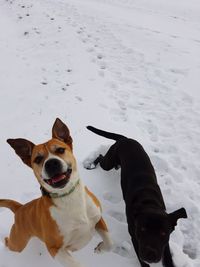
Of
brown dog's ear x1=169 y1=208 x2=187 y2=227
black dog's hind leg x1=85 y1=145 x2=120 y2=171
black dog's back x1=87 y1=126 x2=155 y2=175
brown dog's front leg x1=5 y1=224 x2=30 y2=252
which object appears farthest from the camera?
black dog's hind leg x1=85 y1=145 x2=120 y2=171

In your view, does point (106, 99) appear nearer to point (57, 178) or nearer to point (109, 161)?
point (109, 161)

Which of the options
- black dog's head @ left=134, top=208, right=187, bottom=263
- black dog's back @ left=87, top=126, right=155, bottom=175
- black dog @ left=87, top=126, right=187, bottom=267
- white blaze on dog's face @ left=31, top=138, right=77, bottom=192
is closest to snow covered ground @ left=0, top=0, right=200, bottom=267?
black dog @ left=87, top=126, right=187, bottom=267

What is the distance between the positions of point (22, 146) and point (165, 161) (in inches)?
94.0

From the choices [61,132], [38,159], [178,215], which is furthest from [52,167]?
[178,215]

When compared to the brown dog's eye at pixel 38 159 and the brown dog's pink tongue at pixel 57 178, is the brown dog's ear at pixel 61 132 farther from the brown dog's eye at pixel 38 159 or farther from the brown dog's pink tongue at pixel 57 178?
the brown dog's pink tongue at pixel 57 178

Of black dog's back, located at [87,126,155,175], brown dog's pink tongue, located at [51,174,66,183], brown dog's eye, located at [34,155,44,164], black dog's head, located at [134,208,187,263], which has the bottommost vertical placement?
black dog's back, located at [87,126,155,175]

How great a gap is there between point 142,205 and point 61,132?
3.51 feet

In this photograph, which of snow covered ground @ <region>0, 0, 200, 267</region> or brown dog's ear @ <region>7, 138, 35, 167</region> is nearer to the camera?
brown dog's ear @ <region>7, 138, 35, 167</region>

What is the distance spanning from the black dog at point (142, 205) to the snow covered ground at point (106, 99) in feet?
0.97

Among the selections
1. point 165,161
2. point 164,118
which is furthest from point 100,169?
point 164,118

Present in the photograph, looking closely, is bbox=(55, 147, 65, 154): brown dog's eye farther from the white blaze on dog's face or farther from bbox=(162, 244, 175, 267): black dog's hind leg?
bbox=(162, 244, 175, 267): black dog's hind leg

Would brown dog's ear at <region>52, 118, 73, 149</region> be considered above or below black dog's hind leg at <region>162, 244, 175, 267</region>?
above

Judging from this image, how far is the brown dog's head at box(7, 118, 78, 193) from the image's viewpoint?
3.10m

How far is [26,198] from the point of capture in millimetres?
4629
